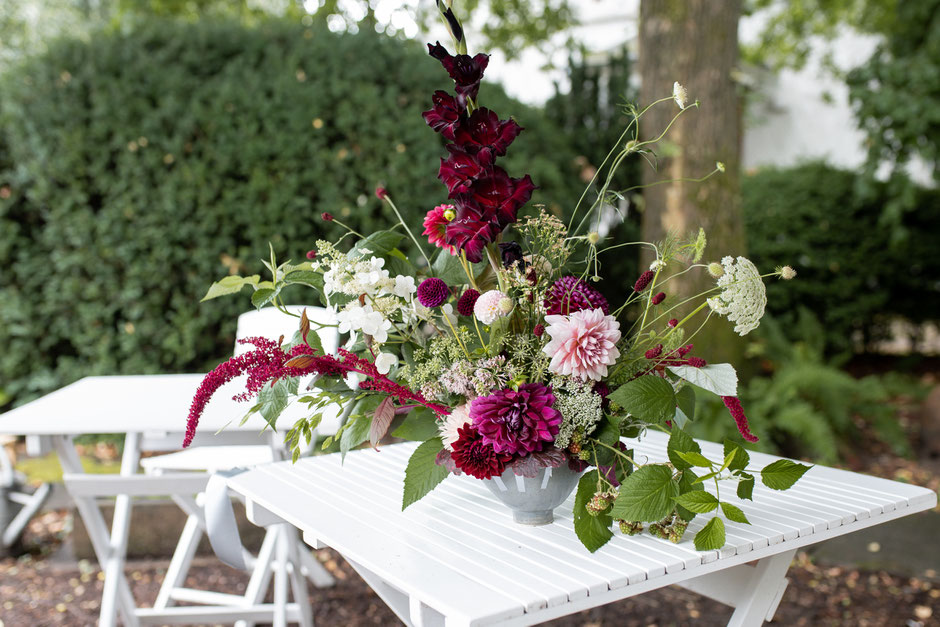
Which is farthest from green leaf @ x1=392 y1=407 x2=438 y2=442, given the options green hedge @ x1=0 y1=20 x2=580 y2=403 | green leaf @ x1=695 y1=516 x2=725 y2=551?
green hedge @ x1=0 y1=20 x2=580 y2=403

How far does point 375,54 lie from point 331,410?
2.79m

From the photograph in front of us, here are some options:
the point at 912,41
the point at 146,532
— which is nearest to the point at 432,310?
the point at 146,532

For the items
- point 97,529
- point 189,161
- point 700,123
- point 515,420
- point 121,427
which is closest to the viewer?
point 515,420

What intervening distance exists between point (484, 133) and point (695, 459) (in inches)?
26.5

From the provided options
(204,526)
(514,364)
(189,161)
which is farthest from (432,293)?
(189,161)

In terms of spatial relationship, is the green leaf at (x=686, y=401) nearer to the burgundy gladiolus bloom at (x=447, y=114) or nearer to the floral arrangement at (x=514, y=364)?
the floral arrangement at (x=514, y=364)

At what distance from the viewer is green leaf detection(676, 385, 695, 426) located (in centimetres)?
146

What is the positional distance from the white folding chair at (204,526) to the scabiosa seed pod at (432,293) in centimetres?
94

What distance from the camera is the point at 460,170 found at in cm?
140

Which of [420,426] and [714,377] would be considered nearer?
[714,377]

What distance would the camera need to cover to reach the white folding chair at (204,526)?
90.4 inches

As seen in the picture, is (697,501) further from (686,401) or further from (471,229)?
(471,229)

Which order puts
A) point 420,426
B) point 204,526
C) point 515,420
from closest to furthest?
point 515,420, point 420,426, point 204,526

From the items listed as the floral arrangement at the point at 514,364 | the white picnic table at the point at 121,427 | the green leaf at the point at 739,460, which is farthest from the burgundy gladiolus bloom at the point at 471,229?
the white picnic table at the point at 121,427
